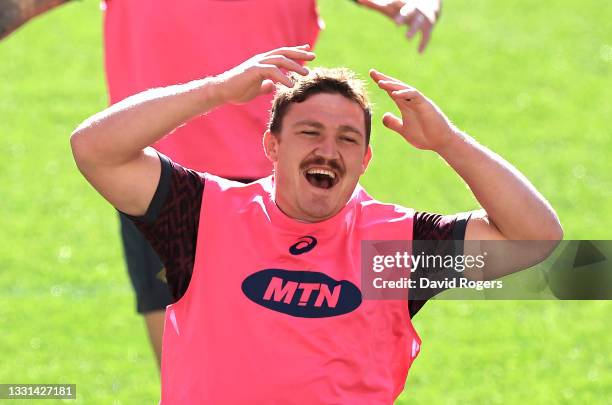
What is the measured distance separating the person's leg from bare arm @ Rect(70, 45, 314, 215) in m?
1.30

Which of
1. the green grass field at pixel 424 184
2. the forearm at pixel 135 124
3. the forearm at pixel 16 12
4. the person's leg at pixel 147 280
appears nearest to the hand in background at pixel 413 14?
the forearm at pixel 135 124

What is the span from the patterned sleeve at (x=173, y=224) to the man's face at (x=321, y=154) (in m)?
0.29

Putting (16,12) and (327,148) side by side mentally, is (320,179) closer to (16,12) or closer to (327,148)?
(327,148)

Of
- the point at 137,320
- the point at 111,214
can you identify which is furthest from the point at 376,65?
the point at 137,320

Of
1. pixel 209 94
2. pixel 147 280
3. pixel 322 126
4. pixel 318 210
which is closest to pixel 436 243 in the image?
pixel 318 210

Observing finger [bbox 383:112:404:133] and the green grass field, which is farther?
the green grass field

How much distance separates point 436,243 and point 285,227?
0.45 meters

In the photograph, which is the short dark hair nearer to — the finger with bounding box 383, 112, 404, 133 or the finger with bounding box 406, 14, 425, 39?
the finger with bounding box 383, 112, 404, 133

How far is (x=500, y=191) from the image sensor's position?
4.15m

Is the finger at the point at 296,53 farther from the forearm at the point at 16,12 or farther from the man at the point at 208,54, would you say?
the man at the point at 208,54

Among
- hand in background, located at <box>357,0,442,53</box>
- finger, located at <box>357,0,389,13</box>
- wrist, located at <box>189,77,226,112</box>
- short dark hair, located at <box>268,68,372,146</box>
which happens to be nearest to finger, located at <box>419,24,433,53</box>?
hand in background, located at <box>357,0,442,53</box>

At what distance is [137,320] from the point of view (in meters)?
7.61

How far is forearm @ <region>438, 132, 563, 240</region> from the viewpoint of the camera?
13.6 feet

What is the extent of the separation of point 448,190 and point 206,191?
524 cm
